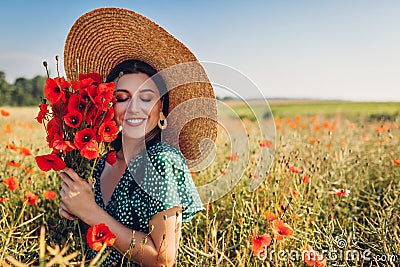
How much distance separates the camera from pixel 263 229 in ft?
7.41

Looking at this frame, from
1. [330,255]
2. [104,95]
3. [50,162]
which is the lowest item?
[330,255]

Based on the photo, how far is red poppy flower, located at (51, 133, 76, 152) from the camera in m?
1.43

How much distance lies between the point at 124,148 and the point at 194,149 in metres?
0.41

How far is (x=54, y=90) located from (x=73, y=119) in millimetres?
128

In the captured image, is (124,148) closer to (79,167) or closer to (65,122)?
(79,167)

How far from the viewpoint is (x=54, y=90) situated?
1.47 meters

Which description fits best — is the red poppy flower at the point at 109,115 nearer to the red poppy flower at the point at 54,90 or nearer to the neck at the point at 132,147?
the red poppy flower at the point at 54,90

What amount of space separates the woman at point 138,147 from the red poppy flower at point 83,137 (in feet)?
0.49

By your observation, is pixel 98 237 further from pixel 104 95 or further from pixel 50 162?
pixel 104 95

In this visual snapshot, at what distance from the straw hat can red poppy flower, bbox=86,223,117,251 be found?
63cm

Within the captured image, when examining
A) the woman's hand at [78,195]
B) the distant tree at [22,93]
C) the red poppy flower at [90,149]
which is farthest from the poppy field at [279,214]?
the distant tree at [22,93]

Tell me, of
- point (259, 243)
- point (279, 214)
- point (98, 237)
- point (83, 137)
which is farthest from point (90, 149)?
point (279, 214)

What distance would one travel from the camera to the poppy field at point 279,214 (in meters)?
1.71

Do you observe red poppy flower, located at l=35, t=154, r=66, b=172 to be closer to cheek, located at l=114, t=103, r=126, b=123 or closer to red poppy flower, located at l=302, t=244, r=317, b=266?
cheek, located at l=114, t=103, r=126, b=123
